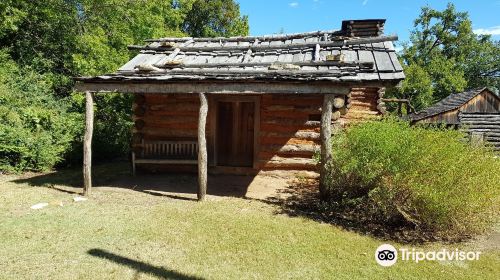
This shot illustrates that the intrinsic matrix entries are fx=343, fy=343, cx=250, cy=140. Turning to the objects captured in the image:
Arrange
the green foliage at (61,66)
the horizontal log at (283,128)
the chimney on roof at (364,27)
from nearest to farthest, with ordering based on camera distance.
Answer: the horizontal log at (283,128), the chimney on roof at (364,27), the green foliage at (61,66)

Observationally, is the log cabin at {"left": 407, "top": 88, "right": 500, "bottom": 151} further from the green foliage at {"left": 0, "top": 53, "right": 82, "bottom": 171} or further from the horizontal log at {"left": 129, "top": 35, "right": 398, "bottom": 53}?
the green foliage at {"left": 0, "top": 53, "right": 82, "bottom": 171}

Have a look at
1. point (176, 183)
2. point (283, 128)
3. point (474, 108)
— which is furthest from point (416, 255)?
point (474, 108)

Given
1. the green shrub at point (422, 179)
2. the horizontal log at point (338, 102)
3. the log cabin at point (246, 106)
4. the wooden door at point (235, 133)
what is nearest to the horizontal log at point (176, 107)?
the log cabin at point (246, 106)

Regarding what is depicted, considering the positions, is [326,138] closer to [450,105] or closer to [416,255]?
[416,255]

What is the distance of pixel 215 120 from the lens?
10.2 meters

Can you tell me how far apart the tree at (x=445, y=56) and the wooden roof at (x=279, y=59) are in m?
21.1

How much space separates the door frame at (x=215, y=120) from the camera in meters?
10.1

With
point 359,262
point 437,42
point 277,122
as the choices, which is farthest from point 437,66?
point 359,262

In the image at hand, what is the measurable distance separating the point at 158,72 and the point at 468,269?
6.96 meters

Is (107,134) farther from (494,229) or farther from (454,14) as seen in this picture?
(454,14)

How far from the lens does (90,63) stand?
14.1 meters

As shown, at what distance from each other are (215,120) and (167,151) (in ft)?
5.71

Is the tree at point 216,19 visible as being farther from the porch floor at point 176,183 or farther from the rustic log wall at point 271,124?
the porch floor at point 176,183

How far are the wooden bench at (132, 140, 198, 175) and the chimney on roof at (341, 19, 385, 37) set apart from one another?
5877 millimetres
